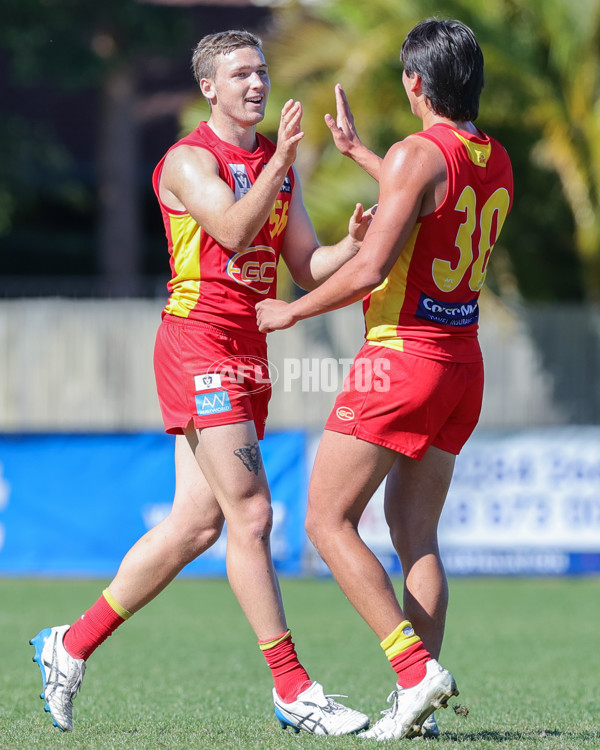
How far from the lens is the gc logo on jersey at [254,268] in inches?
162

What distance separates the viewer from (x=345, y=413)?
3877 mm

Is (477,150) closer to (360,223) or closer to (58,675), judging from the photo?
(360,223)

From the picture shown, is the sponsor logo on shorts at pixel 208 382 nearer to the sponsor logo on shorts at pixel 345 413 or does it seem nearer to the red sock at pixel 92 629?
the sponsor logo on shorts at pixel 345 413

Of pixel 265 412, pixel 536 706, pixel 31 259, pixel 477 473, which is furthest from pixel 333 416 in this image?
pixel 31 259

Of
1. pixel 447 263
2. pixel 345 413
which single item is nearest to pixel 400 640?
pixel 345 413

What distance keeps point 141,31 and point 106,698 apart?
15.1 meters

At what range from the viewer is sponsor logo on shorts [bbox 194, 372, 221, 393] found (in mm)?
4016

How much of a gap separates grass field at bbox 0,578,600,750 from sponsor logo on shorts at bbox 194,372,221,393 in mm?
1178

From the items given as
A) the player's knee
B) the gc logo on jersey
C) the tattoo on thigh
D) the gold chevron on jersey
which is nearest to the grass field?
the player's knee

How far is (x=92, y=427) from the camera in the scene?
45.7 feet

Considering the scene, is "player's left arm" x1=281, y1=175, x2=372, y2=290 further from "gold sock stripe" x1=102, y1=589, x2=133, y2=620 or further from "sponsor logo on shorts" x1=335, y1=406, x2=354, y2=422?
"gold sock stripe" x1=102, y1=589, x2=133, y2=620

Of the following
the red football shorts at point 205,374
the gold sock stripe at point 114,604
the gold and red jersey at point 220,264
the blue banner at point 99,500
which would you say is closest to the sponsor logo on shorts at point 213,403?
the red football shorts at point 205,374

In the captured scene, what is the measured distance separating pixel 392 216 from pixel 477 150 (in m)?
0.44

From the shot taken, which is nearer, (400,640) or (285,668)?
(400,640)
